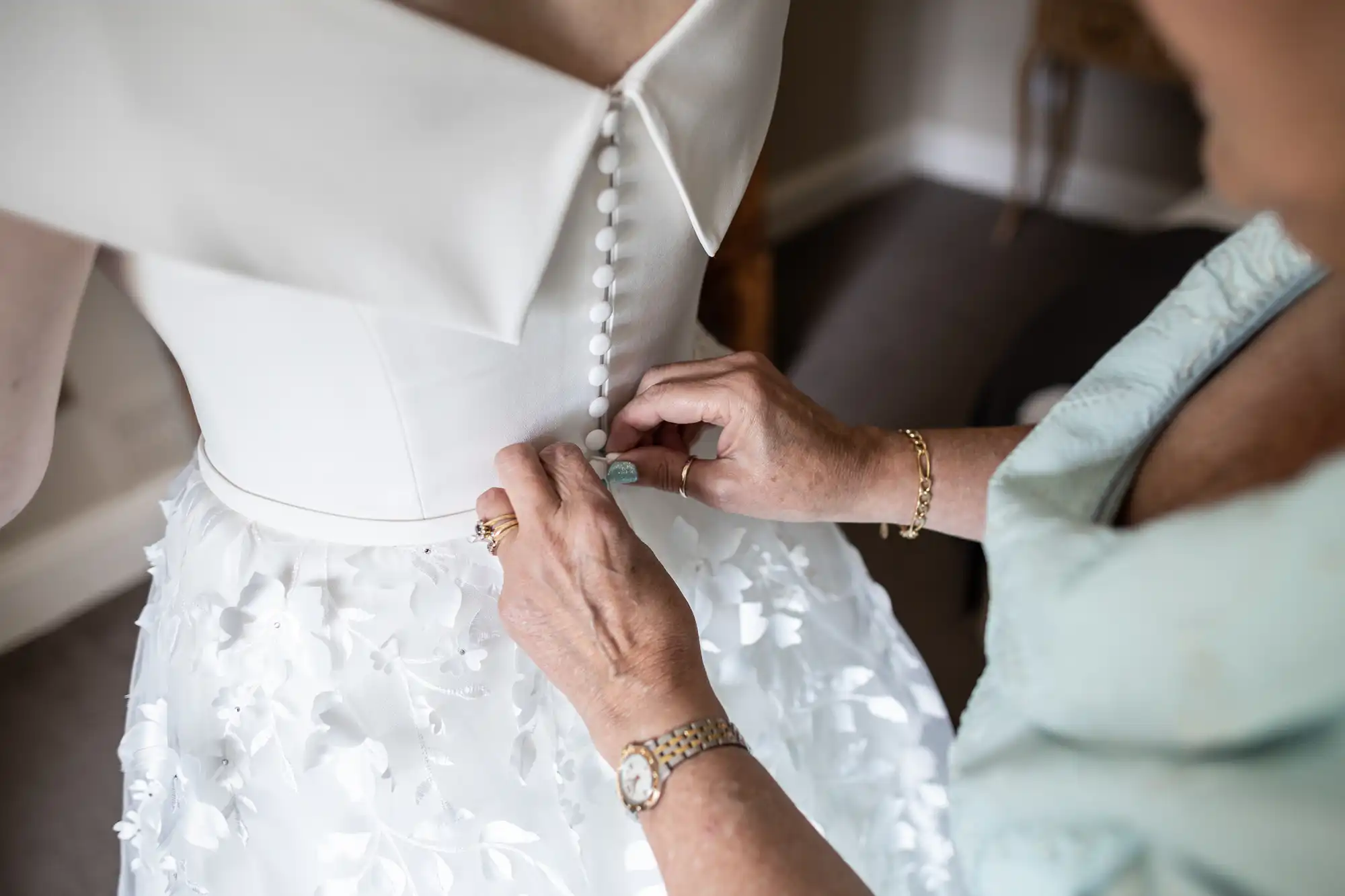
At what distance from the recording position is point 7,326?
0.54 metres

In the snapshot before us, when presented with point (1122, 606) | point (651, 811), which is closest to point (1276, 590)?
point (1122, 606)

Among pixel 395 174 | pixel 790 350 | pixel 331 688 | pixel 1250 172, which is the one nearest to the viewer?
pixel 1250 172

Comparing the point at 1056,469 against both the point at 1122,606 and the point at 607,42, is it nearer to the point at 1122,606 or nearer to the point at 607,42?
the point at 1122,606

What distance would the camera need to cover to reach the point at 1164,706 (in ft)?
1.36

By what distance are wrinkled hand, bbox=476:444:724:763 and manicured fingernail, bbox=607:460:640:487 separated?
50 millimetres

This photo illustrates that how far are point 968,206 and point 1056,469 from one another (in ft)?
9.05

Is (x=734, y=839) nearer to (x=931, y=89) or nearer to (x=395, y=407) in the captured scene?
(x=395, y=407)

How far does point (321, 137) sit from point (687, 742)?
38 centimetres

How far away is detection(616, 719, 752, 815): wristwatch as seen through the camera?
57cm

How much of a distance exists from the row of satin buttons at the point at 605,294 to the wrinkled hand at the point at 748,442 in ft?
0.05

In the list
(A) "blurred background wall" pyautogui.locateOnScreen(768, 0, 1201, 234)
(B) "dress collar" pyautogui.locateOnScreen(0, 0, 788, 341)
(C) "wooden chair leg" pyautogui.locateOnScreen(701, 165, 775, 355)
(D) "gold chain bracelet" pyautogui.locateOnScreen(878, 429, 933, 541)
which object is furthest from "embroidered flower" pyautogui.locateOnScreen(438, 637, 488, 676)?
(A) "blurred background wall" pyautogui.locateOnScreen(768, 0, 1201, 234)

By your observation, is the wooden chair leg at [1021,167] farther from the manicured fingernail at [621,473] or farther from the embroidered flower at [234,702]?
the embroidered flower at [234,702]

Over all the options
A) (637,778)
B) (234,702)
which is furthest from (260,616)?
(637,778)

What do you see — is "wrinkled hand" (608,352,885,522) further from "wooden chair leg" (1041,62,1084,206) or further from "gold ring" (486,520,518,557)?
"wooden chair leg" (1041,62,1084,206)
